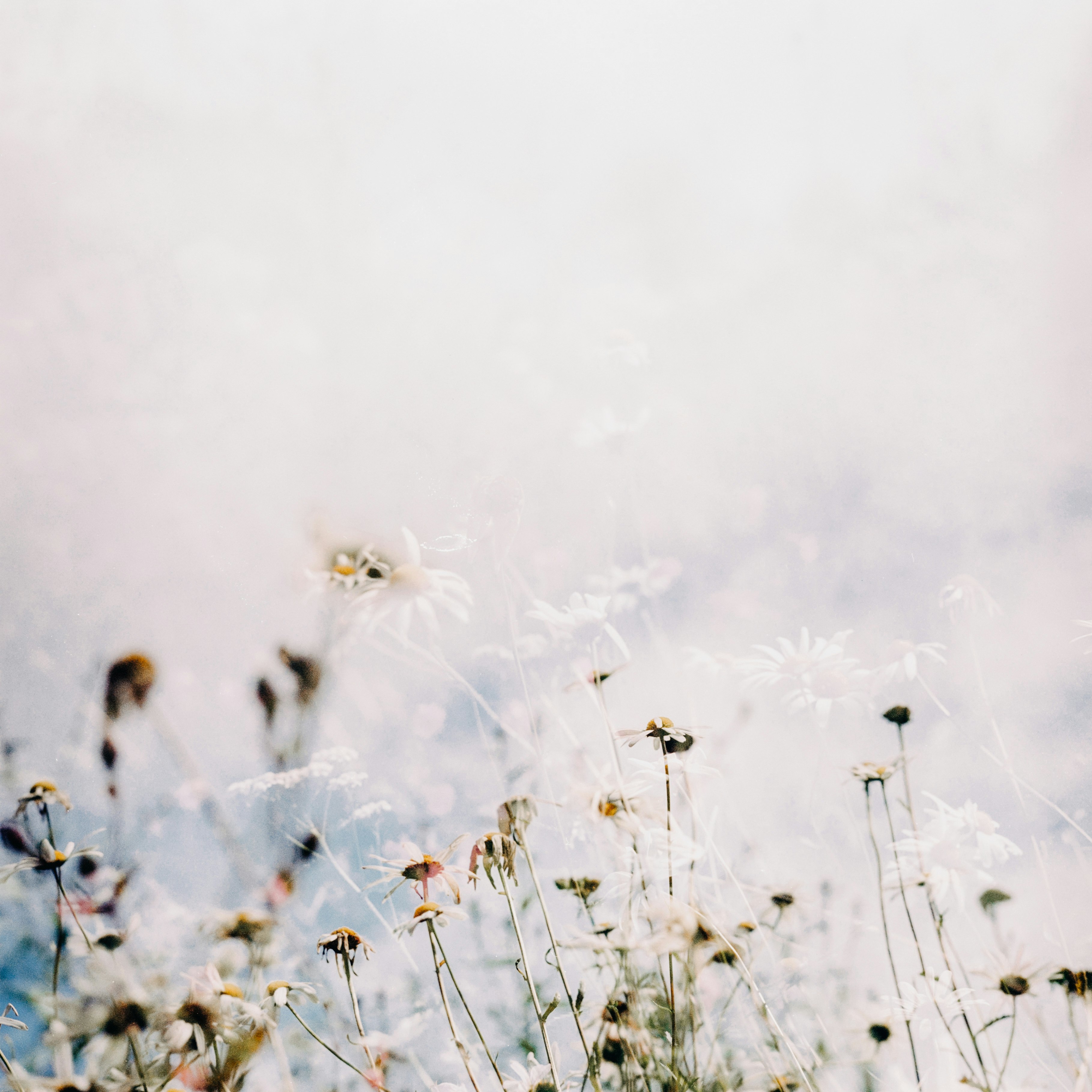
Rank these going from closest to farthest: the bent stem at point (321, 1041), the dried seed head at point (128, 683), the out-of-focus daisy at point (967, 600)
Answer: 1. the bent stem at point (321, 1041)
2. the dried seed head at point (128, 683)
3. the out-of-focus daisy at point (967, 600)

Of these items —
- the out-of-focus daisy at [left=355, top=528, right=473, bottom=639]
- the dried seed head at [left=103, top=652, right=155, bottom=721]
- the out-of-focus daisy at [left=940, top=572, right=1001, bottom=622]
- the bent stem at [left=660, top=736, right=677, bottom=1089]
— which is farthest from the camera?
the out-of-focus daisy at [left=940, top=572, right=1001, bottom=622]

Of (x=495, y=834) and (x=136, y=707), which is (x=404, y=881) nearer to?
(x=495, y=834)

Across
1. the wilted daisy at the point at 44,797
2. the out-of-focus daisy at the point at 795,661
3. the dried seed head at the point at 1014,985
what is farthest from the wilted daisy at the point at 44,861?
the dried seed head at the point at 1014,985

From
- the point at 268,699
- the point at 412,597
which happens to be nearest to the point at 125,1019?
the point at 268,699

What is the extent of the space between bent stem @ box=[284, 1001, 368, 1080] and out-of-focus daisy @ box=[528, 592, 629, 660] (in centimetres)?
64

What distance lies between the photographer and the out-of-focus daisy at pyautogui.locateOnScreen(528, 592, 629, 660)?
1.11 metres

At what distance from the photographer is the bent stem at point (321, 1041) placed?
818 mm

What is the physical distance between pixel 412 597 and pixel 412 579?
34 mm

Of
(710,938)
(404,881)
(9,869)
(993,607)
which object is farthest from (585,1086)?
(993,607)

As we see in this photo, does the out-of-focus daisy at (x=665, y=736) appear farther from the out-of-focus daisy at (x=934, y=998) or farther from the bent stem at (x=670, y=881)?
the out-of-focus daisy at (x=934, y=998)

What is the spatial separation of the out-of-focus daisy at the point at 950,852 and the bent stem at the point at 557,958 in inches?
22.5

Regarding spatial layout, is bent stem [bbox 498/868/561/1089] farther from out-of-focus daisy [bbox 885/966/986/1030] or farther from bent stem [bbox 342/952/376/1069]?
out-of-focus daisy [bbox 885/966/986/1030]

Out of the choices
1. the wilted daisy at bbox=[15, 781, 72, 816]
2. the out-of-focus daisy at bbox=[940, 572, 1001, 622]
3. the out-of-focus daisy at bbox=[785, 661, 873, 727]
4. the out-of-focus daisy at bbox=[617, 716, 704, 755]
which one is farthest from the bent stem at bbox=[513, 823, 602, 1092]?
the out-of-focus daisy at bbox=[940, 572, 1001, 622]

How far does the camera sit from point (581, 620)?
1.11 meters
